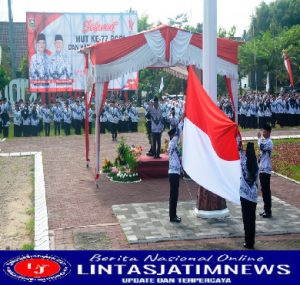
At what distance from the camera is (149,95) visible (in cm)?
4144

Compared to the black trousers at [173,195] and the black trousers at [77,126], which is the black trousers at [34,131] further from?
the black trousers at [173,195]

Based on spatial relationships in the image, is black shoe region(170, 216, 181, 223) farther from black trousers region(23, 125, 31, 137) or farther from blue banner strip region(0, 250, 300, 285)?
black trousers region(23, 125, 31, 137)

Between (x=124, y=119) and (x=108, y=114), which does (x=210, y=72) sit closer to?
(x=108, y=114)

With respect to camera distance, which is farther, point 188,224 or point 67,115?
point 67,115

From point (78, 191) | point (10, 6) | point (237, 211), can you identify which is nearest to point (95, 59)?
point (78, 191)

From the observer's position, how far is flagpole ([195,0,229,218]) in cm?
870

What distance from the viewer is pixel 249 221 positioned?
7.38 metres

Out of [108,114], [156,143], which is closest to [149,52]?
[156,143]

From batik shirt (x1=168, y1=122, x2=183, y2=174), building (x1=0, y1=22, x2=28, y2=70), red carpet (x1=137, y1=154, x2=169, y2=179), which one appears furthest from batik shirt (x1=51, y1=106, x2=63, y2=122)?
building (x1=0, y1=22, x2=28, y2=70)

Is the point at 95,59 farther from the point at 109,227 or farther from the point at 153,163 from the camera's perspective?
the point at 109,227

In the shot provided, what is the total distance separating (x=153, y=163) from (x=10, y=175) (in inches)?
165

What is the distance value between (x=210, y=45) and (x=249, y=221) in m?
3.25

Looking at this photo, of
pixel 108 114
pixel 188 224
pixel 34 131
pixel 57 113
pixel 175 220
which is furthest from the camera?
pixel 57 113

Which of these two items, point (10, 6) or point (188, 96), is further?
point (10, 6)
